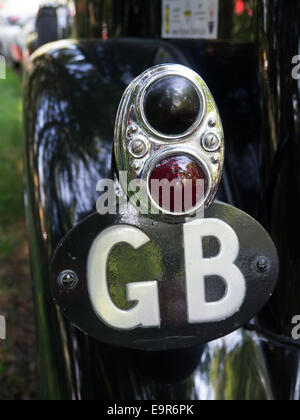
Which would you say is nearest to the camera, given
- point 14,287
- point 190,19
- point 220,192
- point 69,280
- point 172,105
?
point 172,105

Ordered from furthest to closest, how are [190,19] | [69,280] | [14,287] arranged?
[14,287]
[190,19]
[69,280]

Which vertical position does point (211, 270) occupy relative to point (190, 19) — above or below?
below

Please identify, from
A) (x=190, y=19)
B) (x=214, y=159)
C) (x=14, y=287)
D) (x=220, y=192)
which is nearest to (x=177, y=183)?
(x=214, y=159)

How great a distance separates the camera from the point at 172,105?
3.14 ft

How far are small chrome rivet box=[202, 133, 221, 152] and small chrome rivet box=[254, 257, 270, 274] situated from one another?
0.30m

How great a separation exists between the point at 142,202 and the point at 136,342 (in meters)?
0.33

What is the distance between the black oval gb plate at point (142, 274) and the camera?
113 cm

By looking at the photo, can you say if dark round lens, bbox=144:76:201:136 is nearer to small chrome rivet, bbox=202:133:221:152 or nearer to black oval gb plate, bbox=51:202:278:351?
small chrome rivet, bbox=202:133:221:152

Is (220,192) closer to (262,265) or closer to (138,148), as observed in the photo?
(262,265)

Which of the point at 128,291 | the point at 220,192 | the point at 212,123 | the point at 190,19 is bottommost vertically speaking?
the point at 128,291

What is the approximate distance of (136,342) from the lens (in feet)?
3.79

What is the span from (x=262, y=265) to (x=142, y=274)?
269 mm

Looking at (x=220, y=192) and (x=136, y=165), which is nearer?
(x=136, y=165)
